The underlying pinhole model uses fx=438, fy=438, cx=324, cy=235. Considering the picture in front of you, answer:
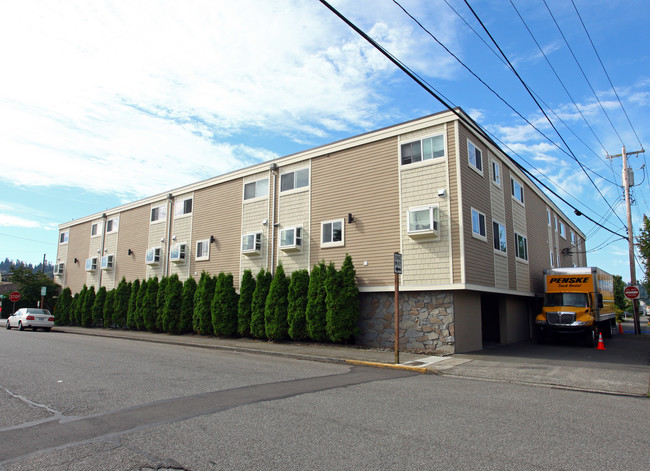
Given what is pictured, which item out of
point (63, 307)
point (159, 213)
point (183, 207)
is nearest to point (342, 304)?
point (183, 207)

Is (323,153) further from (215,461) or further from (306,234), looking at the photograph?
(215,461)

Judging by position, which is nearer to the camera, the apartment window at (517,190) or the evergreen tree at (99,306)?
the apartment window at (517,190)

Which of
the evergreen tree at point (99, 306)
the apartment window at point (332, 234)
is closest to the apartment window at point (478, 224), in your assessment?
the apartment window at point (332, 234)

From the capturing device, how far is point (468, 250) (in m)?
15.5

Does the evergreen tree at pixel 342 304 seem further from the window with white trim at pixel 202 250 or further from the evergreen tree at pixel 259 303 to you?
the window with white trim at pixel 202 250

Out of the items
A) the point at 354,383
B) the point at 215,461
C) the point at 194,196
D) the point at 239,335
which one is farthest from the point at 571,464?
the point at 194,196

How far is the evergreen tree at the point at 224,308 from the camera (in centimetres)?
2042

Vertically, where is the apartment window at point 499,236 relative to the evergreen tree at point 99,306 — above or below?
above

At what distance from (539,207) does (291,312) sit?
16959 mm

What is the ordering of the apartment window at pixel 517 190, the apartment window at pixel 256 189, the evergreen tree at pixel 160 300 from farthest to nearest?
the evergreen tree at pixel 160 300, the apartment window at pixel 256 189, the apartment window at pixel 517 190

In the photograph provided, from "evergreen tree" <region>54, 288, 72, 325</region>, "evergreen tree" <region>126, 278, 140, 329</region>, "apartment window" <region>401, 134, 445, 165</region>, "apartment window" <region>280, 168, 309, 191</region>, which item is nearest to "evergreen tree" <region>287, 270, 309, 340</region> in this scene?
"apartment window" <region>280, 168, 309, 191</region>

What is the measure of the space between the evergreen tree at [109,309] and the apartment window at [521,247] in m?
24.0

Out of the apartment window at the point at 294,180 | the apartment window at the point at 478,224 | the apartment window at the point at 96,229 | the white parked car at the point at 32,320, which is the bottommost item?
the white parked car at the point at 32,320

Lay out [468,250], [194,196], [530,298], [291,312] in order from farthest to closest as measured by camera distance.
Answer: [194,196]
[530,298]
[291,312]
[468,250]
